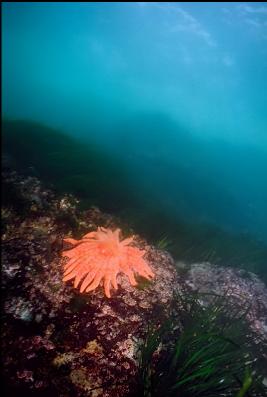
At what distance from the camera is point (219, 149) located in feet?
176

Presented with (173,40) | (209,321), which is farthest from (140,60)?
(209,321)

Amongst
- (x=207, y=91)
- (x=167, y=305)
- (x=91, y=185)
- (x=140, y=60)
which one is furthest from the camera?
(x=140, y=60)

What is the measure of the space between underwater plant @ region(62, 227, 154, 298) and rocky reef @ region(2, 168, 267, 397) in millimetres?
147

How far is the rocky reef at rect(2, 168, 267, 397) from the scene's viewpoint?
250cm

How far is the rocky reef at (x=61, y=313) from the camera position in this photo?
2504 mm

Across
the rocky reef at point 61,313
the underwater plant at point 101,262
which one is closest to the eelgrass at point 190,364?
the rocky reef at point 61,313

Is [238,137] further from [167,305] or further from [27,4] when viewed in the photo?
[167,305]

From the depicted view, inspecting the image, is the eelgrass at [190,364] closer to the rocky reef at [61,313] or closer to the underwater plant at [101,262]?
the rocky reef at [61,313]

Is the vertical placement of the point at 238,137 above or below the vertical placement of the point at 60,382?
above

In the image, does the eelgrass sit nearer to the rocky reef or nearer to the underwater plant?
the rocky reef

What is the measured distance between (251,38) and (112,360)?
30763mm

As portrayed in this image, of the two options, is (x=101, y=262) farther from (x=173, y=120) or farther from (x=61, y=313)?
(x=173, y=120)

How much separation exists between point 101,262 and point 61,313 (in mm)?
677

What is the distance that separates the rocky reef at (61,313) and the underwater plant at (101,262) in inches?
5.8
